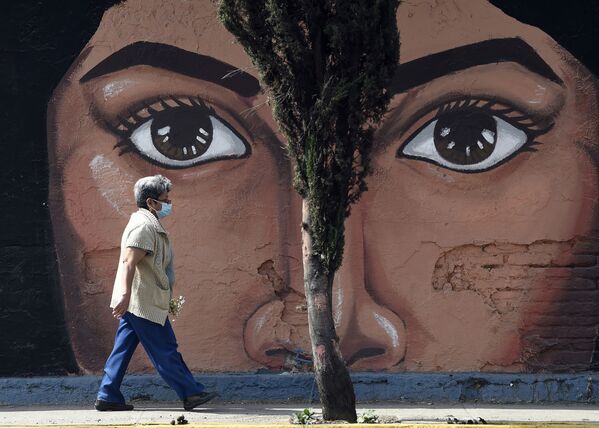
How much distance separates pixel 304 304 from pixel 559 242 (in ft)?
6.11

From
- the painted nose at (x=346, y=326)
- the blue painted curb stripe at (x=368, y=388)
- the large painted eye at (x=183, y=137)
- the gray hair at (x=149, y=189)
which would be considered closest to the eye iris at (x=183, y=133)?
the large painted eye at (x=183, y=137)

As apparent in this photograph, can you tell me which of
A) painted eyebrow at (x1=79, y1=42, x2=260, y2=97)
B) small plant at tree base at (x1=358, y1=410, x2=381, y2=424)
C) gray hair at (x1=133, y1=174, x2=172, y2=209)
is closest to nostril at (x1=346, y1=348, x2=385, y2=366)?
small plant at tree base at (x1=358, y1=410, x2=381, y2=424)

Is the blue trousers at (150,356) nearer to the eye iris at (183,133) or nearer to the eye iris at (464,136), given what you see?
the eye iris at (183,133)

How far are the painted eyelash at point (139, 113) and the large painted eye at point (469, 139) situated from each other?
4.90ft

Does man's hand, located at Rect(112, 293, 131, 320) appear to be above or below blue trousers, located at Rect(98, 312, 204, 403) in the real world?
above

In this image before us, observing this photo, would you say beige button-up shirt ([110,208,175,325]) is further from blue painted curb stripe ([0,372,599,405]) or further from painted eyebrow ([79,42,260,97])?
painted eyebrow ([79,42,260,97])

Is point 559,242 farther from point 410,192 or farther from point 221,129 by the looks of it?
point 221,129

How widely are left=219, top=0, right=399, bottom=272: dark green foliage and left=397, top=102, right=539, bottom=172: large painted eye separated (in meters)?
1.60

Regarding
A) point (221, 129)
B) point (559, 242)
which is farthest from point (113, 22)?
point (559, 242)

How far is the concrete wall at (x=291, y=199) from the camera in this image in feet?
24.8

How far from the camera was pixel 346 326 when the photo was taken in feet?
24.8

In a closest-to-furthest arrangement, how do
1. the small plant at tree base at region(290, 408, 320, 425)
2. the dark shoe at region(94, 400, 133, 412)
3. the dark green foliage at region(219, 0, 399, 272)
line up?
1. the dark green foliage at region(219, 0, 399, 272)
2. the small plant at tree base at region(290, 408, 320, 425)
3. the dark shoe at region(94, 400, 133, 412)

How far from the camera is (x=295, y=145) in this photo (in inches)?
238

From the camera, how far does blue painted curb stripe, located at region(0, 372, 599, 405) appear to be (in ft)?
24.3
